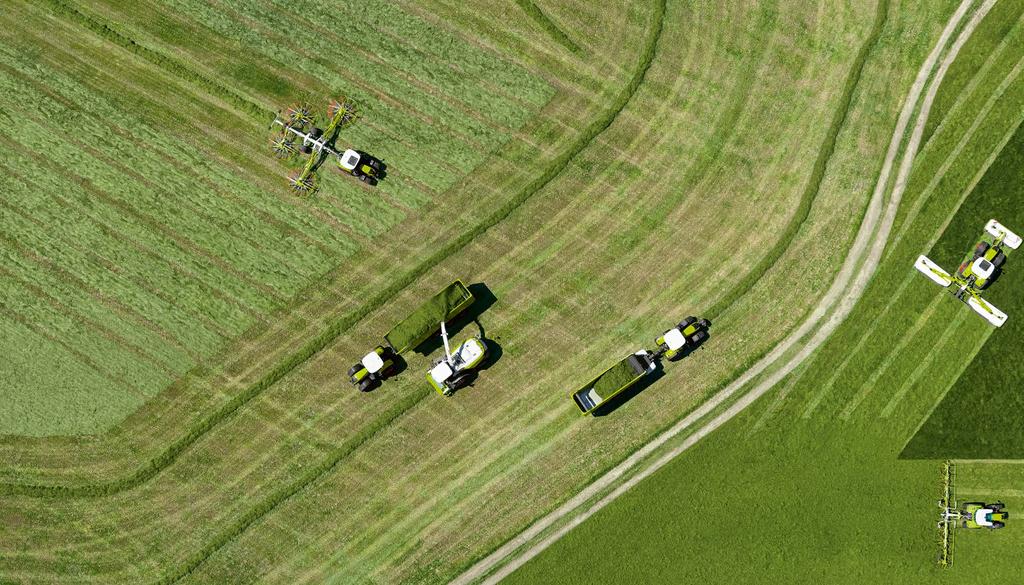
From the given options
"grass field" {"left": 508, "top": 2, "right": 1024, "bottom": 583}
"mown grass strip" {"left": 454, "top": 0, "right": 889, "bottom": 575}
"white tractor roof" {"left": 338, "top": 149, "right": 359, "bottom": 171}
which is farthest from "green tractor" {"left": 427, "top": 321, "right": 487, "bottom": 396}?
"grass field" {"left": 508, "top": 2, "right": 1024, "bottom": 583}

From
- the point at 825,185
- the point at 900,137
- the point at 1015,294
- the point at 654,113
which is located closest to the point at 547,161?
the point at 654,113

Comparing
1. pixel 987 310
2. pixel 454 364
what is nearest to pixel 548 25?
pixel 454 364

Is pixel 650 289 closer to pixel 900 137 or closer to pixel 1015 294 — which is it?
pixel 900 137

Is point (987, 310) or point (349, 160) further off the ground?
point (349, 160)

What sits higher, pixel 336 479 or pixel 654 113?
pixel 654 113

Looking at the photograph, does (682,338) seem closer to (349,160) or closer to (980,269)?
(980,269)
